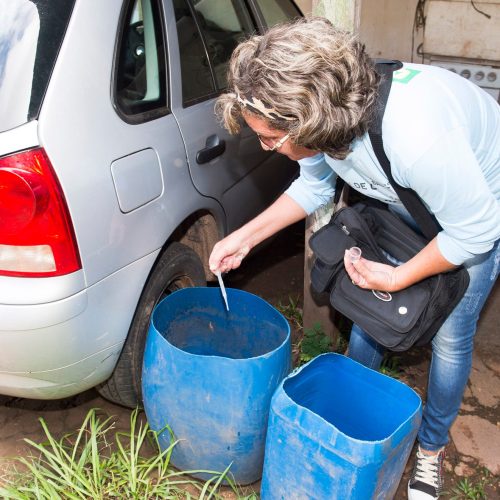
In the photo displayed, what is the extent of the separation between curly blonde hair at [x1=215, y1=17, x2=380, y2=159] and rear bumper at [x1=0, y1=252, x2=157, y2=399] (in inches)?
28.7

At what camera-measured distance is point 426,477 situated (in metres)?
2.27

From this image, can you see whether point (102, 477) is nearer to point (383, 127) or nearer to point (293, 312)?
point (293, 312)

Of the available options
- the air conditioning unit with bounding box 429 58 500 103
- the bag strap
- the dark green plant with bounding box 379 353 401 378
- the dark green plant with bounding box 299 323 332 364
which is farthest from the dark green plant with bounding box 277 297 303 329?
the air conditioning unit with bounding box 429 58 500 103

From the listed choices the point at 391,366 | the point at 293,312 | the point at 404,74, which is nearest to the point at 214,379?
the point at 404,74

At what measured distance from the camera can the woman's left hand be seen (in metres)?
1.80

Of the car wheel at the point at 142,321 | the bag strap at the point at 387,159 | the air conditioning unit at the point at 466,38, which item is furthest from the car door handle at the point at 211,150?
the air conditioning unit at the point at 466,38

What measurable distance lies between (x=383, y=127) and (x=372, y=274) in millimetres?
448

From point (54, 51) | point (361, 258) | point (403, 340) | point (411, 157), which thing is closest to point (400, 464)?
point (403, 340)

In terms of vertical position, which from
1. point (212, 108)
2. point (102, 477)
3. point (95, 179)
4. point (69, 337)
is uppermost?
point (95, 179)

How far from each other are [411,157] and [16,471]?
5.81ft

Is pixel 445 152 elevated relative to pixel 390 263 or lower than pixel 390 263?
elevated

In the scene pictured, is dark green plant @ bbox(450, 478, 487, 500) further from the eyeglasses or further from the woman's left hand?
the eyeglasses

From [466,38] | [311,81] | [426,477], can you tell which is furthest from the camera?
[466,38]

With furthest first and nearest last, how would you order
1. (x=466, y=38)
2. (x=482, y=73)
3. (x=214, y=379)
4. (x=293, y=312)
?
(x=482, y=73) → (x=466, y=38) → (x=293, y=312) → (x=214, y=379)
